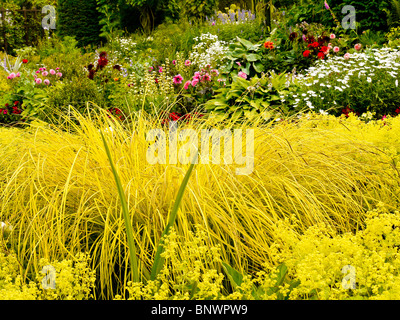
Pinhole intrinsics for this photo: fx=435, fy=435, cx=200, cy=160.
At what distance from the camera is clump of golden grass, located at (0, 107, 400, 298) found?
2.26 m

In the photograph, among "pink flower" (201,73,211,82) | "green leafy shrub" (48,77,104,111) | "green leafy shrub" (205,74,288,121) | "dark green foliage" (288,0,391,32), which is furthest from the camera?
"dark green foliage" (288,0,391,32)

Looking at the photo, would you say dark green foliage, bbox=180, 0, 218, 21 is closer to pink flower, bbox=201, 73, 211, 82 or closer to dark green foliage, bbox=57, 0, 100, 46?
dark green foliage, bbox=57, 0, 100, 46

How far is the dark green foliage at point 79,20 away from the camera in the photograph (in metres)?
13.1

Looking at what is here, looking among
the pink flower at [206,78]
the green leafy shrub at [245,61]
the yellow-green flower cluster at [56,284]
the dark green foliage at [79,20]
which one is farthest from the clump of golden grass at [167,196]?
the dark green foliage at [79,20]

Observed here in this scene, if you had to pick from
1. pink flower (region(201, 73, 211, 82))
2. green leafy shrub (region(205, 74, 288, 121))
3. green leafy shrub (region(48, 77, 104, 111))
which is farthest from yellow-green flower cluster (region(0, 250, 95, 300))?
pink flower (region(201, 73, 211, 82))

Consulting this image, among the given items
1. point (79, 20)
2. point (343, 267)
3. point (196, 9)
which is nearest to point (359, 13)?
point (196, 9)

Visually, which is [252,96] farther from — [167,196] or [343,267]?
[343,267]

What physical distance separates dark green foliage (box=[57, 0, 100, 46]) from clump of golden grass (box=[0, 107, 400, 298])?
10.8 meters

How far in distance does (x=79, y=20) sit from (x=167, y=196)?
473 inches

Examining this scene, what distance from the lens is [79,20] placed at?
13.1m

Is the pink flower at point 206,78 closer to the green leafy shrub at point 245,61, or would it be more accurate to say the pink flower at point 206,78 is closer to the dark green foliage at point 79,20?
the green leafy shrub at point 245,61

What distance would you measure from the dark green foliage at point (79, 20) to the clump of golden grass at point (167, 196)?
1080 cm

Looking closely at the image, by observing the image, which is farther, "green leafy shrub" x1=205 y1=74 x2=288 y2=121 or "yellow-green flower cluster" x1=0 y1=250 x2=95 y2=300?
"green leafy shrub" x1=205 y1=74 x2=288 y2=121
